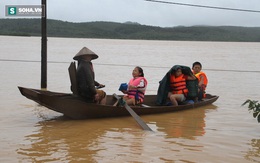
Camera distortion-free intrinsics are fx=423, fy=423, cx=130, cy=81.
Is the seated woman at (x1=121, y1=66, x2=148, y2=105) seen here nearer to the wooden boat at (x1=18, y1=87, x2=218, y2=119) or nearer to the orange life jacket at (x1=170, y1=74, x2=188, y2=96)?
the wooden boat at (x1=18, y1=87, x2=218, y2=119)

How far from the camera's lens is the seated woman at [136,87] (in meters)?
8.96

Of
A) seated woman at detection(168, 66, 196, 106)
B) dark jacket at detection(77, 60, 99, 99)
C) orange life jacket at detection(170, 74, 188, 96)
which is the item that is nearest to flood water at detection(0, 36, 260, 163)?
seated woman at detection(168, 66, 196, 106)

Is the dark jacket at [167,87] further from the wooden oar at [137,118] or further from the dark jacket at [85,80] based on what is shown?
the dark jacket at [85,80]

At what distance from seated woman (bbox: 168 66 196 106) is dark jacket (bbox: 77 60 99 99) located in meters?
2.32

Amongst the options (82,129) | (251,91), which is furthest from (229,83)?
(82,129)

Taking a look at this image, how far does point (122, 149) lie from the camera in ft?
21.4

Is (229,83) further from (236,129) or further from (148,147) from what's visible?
(148,147)

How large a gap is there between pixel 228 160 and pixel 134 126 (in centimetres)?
261

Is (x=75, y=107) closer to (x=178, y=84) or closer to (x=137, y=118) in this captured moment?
(x=137, y=118)

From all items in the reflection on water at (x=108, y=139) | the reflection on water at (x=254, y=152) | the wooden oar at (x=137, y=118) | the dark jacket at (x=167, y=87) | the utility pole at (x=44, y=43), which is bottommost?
the reflection on water at (x=254, y=152)

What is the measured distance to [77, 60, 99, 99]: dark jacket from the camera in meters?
8.03

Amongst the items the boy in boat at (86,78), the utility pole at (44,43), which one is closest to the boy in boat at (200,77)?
Result: the boy in boat at (86,78)

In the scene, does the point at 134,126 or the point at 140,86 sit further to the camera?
the point at 140,86

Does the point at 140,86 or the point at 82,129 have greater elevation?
the point at 140,86
